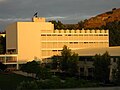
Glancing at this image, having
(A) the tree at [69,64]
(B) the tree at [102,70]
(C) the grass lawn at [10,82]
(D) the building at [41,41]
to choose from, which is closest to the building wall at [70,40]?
(D) the building at [41,41]

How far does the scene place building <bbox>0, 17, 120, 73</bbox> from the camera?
10550 cm

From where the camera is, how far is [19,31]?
351ft

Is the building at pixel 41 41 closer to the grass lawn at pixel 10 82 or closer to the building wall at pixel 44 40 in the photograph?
the building wall at pixel 44 40

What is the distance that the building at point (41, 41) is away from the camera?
346 feet

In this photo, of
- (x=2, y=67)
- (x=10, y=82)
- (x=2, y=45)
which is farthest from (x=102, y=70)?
(x=2, y=45)

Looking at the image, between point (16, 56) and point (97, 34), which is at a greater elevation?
point (97, 34)

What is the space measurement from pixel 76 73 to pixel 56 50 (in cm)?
3568

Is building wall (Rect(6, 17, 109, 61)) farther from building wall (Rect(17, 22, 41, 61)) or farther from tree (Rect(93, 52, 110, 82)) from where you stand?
tree (Rect(93, 52, 110, 82))

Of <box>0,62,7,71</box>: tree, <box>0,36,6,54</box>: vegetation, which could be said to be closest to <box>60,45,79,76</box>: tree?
<box>0,62,7,71</box>: tree

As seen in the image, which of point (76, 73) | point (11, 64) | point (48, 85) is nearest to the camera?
point (48, 85)

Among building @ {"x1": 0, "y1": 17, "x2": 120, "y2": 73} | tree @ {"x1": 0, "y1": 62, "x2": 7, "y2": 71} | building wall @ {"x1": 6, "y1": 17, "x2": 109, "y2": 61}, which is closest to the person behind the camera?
tree @ {"x1": 0, "y1": 62, "x2": 7, "y2": 71}

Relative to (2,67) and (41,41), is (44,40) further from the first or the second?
(2,67)

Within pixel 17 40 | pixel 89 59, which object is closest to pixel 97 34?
pixel 17 40

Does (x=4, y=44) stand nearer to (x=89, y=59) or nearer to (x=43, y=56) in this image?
(x=43, y=56)
